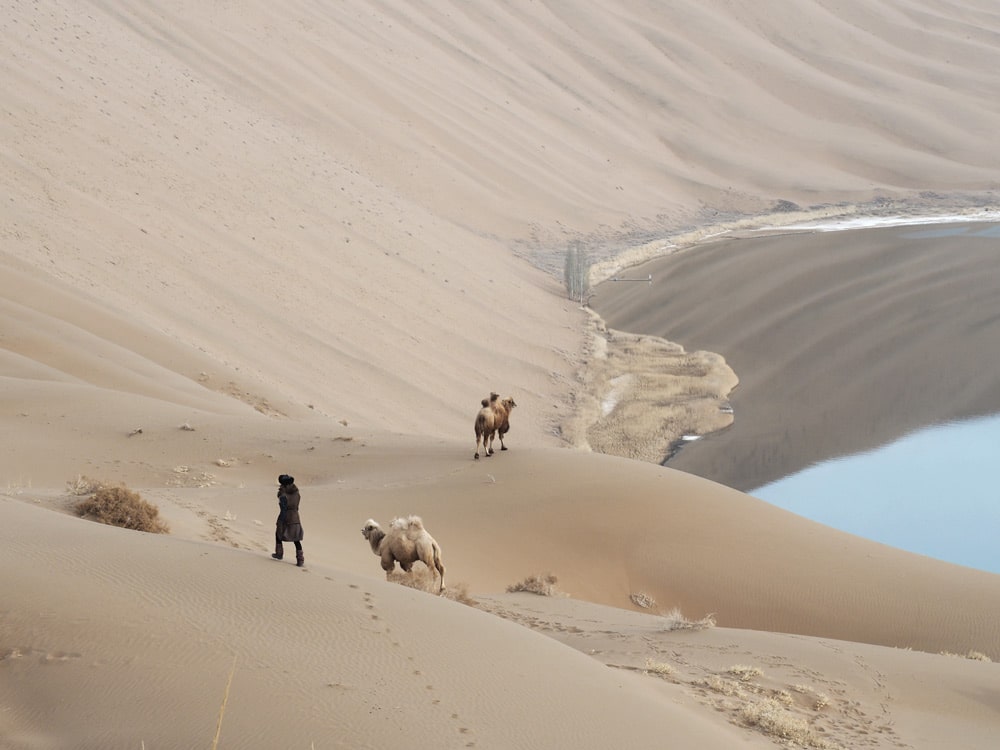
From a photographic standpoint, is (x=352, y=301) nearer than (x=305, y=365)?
No

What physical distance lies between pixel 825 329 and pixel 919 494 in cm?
1705

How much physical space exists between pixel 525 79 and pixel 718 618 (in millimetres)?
62096

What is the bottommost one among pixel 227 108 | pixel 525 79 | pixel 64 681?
pixel 64 681

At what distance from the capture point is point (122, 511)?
948 cm

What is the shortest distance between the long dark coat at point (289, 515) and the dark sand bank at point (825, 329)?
18.0 meters

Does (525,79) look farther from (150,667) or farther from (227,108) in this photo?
(150,667)

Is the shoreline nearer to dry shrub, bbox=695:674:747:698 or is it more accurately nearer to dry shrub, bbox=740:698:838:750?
dry shrub, bbox=695:674:747:698

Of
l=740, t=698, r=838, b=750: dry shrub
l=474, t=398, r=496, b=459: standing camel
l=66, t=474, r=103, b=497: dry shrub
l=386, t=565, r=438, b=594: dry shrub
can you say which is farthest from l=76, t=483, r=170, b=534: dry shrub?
l=474, t=398, r=496, b=459: standing camel

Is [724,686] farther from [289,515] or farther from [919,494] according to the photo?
[919,494]

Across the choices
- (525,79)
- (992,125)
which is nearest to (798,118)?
(992,125)

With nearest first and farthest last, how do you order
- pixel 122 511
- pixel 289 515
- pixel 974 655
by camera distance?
1. pixel 289 515
2. pixel 122 511
3. pixel 974 655

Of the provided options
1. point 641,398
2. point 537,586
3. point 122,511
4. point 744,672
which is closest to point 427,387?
point 641,398

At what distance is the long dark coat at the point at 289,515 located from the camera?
8008 mm

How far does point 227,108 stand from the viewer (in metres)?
42.2
